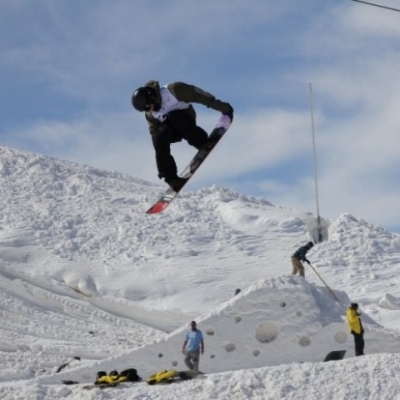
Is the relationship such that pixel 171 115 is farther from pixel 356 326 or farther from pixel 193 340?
pixel 356 326

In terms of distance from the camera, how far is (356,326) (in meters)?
17.4

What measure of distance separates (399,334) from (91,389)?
22.4 feet

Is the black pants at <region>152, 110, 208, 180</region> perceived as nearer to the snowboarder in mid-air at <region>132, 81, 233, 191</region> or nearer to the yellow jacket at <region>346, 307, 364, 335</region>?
the snowboarder in mid-air at <region>132, 81, 233, 191</region>

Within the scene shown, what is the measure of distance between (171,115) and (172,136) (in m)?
0.23

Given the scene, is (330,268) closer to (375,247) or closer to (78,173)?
(375,247)

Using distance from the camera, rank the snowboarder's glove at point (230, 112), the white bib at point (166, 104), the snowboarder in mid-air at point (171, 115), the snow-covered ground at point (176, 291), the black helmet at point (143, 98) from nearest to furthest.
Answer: the black helmet at point (143, 98) < the snowboarder in mid-air at point (171, 115) < the white bib at point (166, 104) < the snowboarder's glove at point (230, 112) < the snow-covered ground at point (176, 291)

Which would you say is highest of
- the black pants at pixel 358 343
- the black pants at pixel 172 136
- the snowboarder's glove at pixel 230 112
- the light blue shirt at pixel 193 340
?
the snowboarder's glove at pixel 230 112

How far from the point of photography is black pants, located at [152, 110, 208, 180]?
26.2 ft

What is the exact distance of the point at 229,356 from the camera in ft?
63.1

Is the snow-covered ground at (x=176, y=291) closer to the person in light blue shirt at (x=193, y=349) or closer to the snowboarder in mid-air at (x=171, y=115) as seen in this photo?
the person in light blue shirt at (x=193, y=349)

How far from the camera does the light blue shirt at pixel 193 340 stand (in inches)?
687

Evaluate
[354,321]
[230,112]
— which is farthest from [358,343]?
[230,112]

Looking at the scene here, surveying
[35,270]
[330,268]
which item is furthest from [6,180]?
[330,268]

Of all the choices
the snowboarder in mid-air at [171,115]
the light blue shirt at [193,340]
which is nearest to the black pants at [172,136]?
the snowboarder in mid-air at [171,115]
